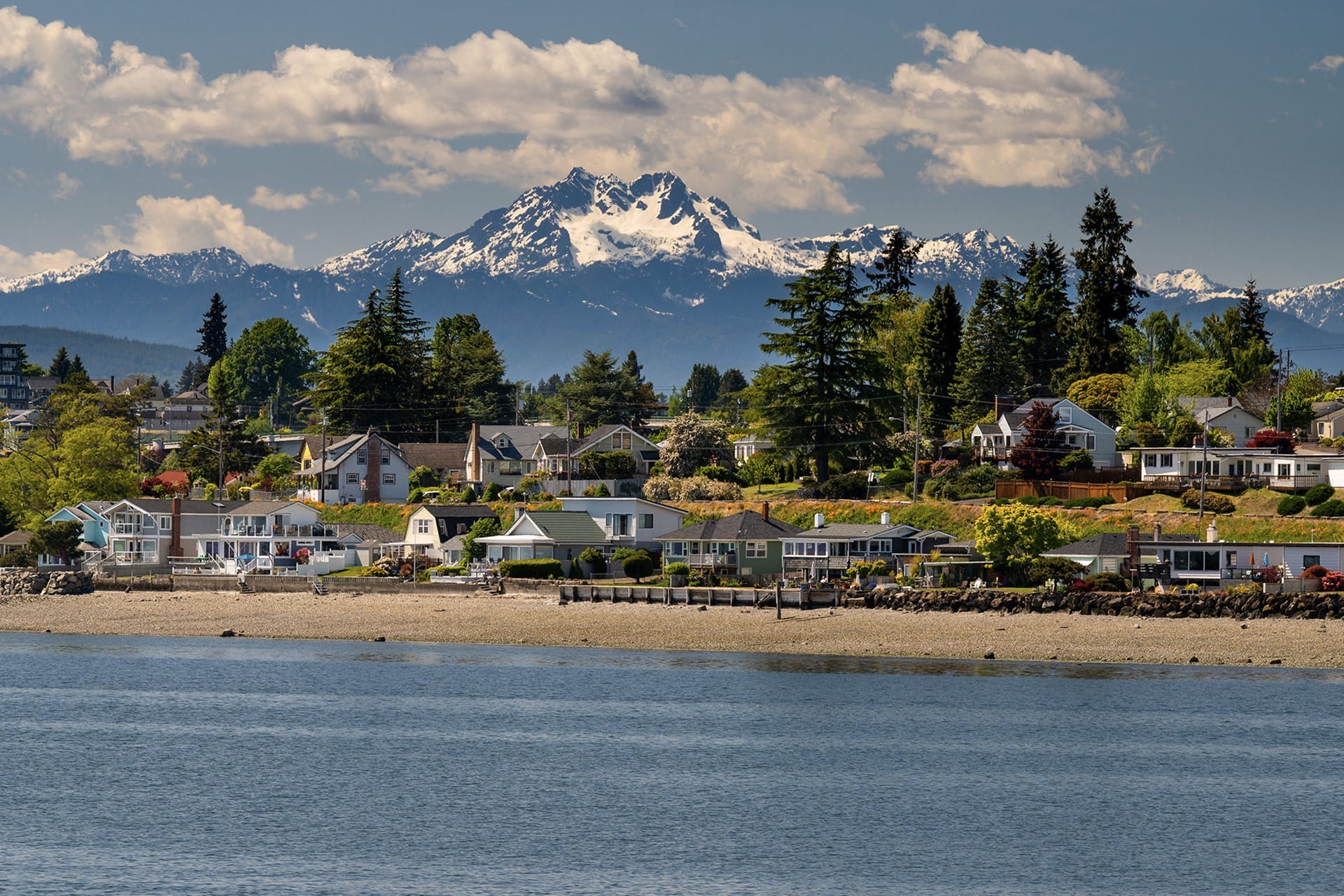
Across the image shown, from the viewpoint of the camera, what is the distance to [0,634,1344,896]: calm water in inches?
1359

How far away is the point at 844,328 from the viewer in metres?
110

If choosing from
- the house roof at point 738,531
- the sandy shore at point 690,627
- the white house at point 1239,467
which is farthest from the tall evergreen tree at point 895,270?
the sandy shore at point 690,627

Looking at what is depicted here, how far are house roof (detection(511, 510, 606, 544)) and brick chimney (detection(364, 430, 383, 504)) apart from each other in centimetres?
2919

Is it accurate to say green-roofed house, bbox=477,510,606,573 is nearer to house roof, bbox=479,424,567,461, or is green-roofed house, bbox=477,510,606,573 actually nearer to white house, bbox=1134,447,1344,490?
house roof, bbox=479,424,567,461

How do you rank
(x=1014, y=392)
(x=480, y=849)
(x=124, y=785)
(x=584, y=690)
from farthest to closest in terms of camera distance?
(x=1014, y=392), (x=584, y=690), (x=124, y=785), (x=480, y=849)

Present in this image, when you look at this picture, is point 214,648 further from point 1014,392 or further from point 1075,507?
point 1014,392

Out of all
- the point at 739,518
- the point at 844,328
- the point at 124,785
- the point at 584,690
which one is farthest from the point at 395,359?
the point at 124,785

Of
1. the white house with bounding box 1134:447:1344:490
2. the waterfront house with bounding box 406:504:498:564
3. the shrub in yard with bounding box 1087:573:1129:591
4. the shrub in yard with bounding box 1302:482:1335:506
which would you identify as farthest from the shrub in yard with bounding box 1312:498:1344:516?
the waterfront house with bounding box 406:504:498:564

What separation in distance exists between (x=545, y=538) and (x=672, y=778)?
47078mm

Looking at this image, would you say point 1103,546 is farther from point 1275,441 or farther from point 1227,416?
point 1227,416

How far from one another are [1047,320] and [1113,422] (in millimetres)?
20441

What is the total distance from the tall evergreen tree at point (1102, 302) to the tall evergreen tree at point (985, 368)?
4967 mm

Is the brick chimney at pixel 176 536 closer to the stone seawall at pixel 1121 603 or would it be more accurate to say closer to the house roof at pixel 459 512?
the house roof at pixel 459 512

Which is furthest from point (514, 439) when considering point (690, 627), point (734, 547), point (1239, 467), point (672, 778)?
point (672, 778)
